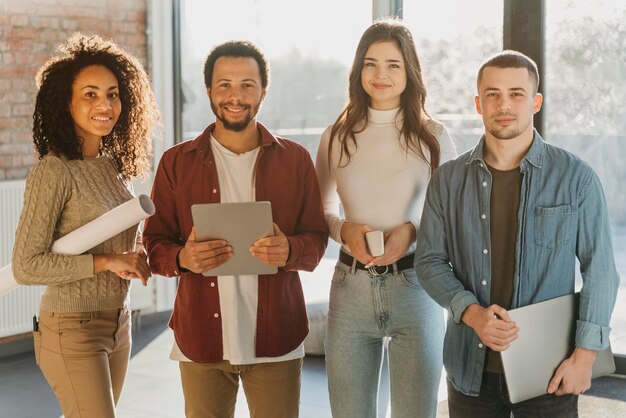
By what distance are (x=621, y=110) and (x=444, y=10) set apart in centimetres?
114

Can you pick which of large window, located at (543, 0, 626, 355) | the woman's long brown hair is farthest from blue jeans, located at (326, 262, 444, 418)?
large window, located at (543, 0, 626, 355)

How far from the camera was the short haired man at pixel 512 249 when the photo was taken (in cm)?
217

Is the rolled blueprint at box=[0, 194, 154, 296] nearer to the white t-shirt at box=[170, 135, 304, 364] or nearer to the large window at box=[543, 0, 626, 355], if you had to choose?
the white t-shirt at box=[170, 135, 304, 364]

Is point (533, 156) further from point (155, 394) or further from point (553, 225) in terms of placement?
point (155, 394)

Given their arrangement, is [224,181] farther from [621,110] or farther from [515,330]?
[621,110]

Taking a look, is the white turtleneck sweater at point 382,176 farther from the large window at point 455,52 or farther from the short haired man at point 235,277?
the large window at point 455,52

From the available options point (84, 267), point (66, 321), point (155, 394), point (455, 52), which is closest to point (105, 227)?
point (84, 267)

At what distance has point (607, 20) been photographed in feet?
14.4

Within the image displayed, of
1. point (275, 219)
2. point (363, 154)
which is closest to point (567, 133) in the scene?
point (363, 154)

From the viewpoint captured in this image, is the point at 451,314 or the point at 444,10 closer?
the point at 451,314

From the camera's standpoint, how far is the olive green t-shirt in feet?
7.38

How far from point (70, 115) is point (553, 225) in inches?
56.4

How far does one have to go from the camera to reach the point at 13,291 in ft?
16.9

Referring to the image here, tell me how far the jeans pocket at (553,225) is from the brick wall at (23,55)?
378 cm
